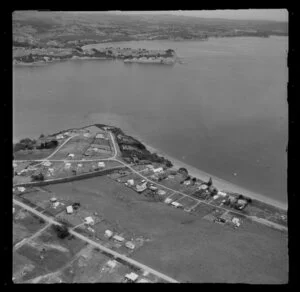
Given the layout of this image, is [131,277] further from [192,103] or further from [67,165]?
[192,103]

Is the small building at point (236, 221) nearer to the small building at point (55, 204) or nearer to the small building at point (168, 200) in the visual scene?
the small building at point (168, 200)

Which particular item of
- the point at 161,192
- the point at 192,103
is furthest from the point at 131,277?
the point at 192,103

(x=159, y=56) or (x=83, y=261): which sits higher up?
Answer: (x=159, y=56)

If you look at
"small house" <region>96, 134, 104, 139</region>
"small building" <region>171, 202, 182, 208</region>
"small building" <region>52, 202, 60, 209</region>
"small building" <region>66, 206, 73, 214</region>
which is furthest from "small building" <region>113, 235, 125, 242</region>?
"small house" <region>96, 134, 104, 139</region>

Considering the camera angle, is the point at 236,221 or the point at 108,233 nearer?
the point at 108,233
